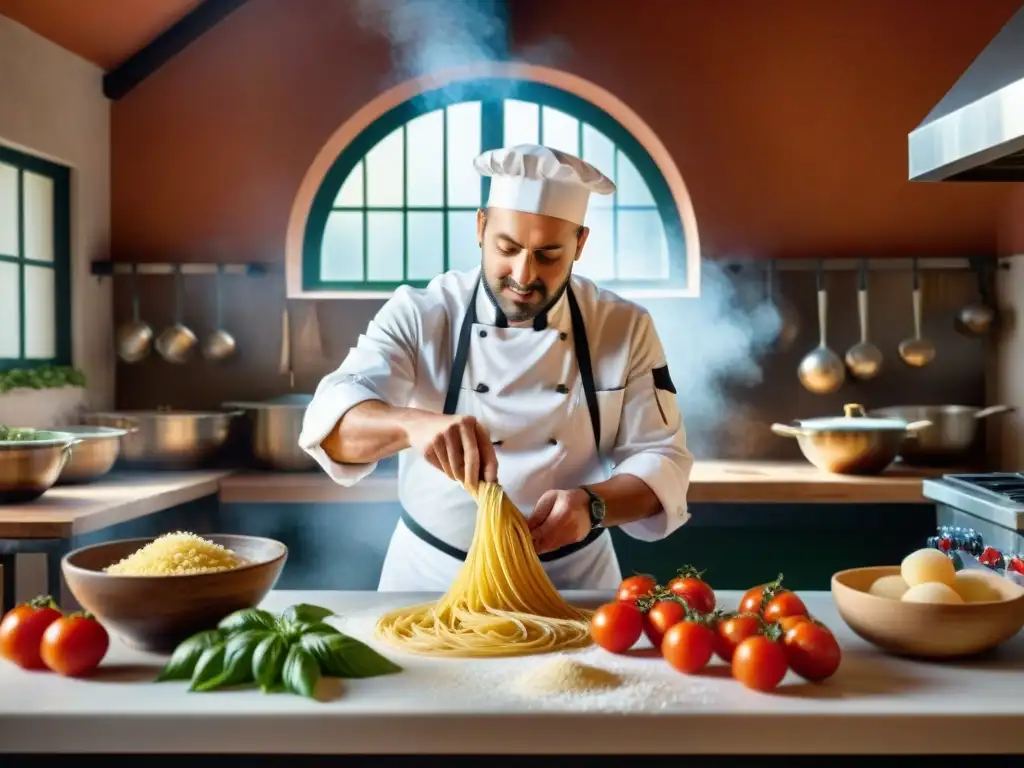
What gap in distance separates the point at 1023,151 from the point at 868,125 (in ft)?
7.28

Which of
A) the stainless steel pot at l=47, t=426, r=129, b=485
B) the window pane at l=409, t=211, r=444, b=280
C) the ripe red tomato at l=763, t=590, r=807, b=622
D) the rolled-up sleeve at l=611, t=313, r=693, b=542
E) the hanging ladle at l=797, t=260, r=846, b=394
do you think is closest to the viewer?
the ripe red tomato at l=763, t=590, r=807, b=622

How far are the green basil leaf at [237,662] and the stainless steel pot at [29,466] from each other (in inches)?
→ 81.6

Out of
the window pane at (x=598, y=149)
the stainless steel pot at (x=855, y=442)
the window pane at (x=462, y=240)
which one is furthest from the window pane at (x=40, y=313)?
the stainless steel pot at (x=855, y=442)

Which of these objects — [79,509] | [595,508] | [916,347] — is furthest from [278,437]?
[916,347]

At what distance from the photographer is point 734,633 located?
1.67 m

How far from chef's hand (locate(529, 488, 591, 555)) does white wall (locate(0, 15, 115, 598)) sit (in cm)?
292

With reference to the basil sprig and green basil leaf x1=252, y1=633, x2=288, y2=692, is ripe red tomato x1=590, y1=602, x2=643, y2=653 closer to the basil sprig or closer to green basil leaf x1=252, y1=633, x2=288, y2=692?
the basil sprig

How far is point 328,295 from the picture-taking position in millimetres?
4938

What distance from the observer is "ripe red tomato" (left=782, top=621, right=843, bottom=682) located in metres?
1.59

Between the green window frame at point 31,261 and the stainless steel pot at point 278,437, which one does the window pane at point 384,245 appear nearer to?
the stainless steel pot at point 278,437

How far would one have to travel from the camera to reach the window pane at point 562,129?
5094mm

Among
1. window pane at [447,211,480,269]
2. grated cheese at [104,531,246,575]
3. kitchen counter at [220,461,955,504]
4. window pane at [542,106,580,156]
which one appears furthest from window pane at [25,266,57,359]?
grated cheese at [104,531,246,575]

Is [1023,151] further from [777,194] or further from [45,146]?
[45,146]

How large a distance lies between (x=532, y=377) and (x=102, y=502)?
5.45 feet
